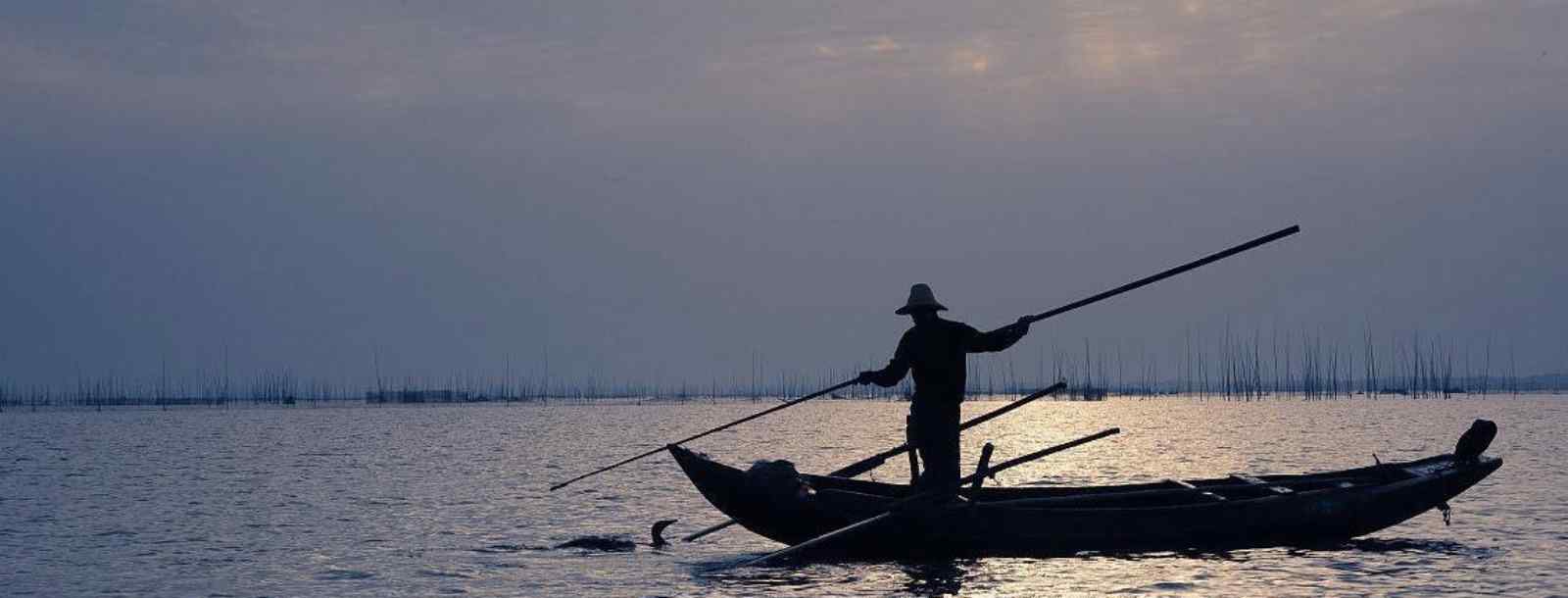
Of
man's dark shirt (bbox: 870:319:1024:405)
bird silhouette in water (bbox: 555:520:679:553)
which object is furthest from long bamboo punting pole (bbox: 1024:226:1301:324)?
bird silhouette in water (bbox: 555:520:679:553)

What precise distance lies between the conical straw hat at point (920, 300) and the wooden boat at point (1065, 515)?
1.95 m

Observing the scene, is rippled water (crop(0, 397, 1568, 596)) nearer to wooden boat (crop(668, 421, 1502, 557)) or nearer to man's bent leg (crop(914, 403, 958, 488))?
wooden boat (crop(668, 421, 1502, 557))

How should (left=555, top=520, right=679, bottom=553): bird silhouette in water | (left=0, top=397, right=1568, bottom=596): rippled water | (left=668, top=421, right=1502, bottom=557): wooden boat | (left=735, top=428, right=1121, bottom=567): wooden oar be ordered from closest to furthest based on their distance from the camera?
1. (left=735, top=428, right=1121, bottom=567): wooden oar
2. (left=0, top=397, right=1568, bottom=596): rippled water
3. (left=668, top=421, right=1502, bottom=557): wooden boat
4. (left=555, top=520, right=679, bottom=553): bird silhouette in water

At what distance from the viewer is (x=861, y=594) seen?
15.2 m

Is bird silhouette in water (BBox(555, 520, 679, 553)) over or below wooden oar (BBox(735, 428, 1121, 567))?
below

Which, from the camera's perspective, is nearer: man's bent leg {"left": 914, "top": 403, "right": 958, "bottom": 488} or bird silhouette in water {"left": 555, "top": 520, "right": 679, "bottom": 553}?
man's bent leg {"left": 914, "top": 403, "right": 958, "bottom": 488}

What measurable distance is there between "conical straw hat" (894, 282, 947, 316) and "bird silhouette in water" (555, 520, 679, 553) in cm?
456

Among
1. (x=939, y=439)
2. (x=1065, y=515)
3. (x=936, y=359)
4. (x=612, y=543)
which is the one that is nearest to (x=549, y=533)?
(x=612, y=543)

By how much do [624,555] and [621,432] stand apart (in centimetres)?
5905

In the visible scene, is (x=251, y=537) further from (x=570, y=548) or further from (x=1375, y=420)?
(x=1375, y=420)

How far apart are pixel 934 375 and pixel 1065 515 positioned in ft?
6.50

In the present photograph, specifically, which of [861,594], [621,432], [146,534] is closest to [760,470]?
[861,594]

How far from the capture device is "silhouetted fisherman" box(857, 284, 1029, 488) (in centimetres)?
1641

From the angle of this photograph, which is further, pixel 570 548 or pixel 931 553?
pixel 570 548
